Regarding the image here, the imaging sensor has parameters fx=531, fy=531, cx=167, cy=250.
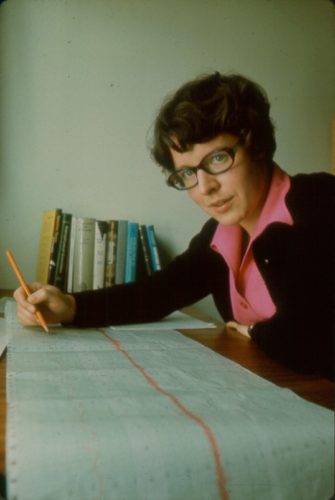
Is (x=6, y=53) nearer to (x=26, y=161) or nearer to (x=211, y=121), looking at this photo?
(x=26, y=161)

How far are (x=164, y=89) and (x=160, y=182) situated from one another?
257 mm

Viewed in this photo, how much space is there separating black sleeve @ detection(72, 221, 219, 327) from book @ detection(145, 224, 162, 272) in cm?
28

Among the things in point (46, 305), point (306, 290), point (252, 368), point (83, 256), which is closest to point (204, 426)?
point (252, 368)

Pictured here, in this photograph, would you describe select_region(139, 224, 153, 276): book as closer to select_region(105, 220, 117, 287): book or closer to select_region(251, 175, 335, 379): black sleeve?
select_region(105, 220, 117, 287): book

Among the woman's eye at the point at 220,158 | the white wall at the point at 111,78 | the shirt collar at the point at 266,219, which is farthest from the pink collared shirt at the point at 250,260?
the white wall at the point at 111,78

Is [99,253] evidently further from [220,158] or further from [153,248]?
[220,158]

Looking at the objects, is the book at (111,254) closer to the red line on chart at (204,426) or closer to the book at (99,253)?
the book at (99,253)

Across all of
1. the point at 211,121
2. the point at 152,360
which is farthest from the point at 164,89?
the point at 152,360

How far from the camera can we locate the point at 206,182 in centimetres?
88

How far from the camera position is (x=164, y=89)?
1478mm

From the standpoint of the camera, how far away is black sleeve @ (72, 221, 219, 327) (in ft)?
2.97

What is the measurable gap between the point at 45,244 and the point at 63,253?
0.28ft

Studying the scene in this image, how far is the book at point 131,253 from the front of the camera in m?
1.33

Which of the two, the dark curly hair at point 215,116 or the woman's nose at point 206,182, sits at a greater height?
the dark curly hair at point 215,116
